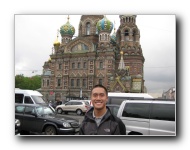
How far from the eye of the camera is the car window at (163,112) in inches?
172

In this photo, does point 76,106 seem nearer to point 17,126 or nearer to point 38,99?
point 38,99

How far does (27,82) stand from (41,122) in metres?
0.97

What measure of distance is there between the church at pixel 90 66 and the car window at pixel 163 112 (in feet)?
5.95

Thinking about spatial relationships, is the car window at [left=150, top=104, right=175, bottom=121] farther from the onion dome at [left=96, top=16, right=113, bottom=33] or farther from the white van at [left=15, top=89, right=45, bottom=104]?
the white van at [left=15, top=89, right=45, bottom=104]

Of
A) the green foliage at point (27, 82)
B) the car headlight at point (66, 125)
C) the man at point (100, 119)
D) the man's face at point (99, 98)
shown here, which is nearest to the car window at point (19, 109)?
the green foliage at point (27, 82)

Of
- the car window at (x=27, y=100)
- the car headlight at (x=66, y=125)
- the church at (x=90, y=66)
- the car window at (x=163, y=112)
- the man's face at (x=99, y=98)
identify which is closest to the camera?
the man's face at (x=99, y=98)

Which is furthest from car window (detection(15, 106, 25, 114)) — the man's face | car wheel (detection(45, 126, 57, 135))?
the man's face

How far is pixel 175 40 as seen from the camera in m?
4.83

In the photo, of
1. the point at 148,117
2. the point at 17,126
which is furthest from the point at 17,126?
the point at 148,117

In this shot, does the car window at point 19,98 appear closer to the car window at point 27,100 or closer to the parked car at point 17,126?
the car window at point 27,100

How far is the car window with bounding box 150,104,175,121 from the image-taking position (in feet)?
14.4

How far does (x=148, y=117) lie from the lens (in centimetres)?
441
